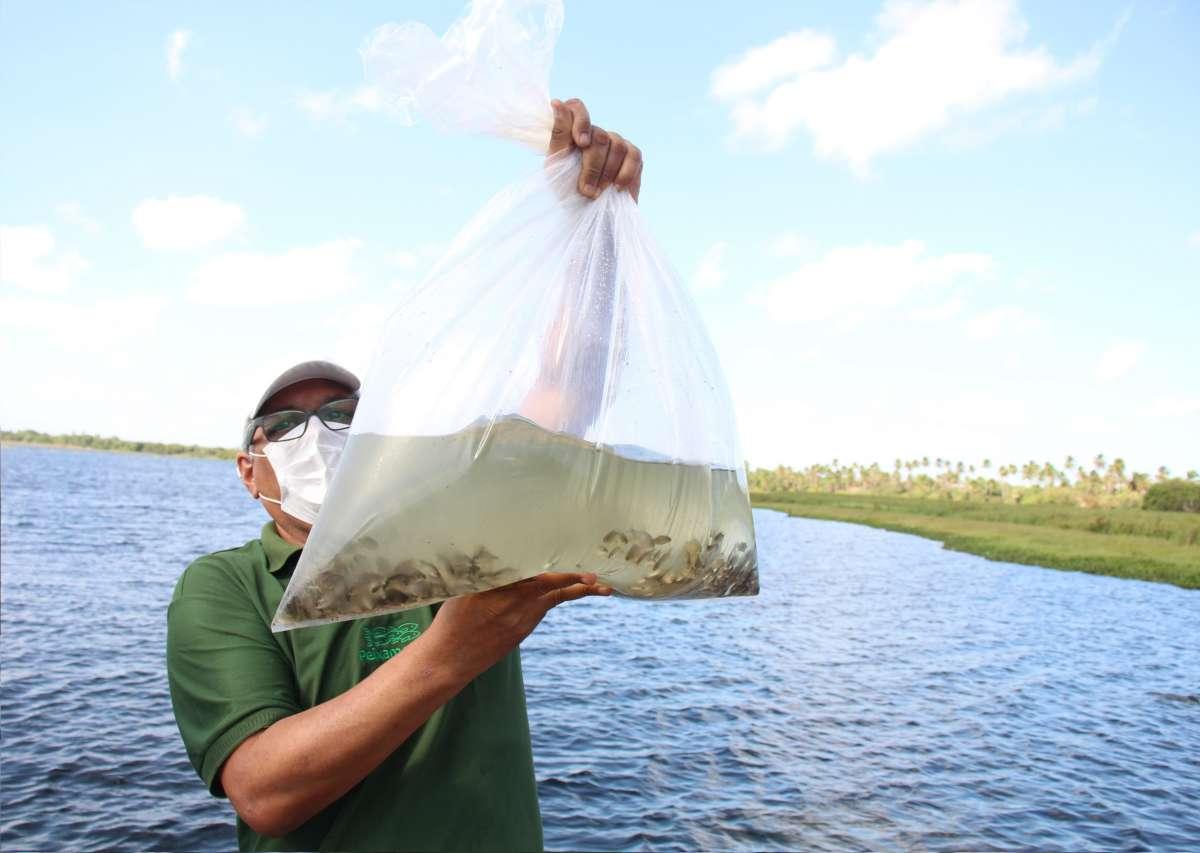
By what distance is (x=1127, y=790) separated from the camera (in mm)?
10875

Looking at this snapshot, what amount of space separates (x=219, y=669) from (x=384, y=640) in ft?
1.13

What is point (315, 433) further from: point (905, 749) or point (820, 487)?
point (820, 487)

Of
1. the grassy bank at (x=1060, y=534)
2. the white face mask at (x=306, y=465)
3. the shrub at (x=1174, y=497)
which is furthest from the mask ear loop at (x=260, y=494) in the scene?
the shrub at (x=1174, y=497)

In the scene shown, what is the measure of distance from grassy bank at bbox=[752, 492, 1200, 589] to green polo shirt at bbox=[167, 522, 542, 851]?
36741 mm

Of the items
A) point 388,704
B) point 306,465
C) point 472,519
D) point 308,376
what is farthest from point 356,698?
point 308,376

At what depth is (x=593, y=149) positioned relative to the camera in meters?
1.98

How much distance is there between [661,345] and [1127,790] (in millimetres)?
11800

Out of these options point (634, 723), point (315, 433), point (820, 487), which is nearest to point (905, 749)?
point (634, 723)

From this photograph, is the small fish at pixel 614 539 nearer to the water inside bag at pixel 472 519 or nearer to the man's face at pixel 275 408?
the water inside bag at pixel 472 519

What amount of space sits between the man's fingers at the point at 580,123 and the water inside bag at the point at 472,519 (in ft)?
2.33

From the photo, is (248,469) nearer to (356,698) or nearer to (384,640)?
(384,640)

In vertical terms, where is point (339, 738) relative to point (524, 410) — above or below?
below

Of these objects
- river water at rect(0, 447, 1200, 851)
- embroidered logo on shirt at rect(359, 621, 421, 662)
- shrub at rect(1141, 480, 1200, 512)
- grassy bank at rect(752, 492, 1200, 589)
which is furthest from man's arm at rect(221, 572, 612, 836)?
shrub at rect(1141, 480, 1200, 512)

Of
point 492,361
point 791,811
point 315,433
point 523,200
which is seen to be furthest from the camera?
point 791,811
